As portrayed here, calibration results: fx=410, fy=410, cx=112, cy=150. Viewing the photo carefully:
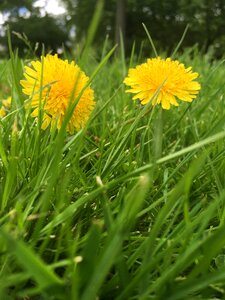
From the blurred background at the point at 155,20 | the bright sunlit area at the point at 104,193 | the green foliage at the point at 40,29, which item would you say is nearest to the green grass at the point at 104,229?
the bright sunlit area at the point at 104,193

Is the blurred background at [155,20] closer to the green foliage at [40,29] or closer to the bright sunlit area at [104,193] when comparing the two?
the green foliage at [40,29]

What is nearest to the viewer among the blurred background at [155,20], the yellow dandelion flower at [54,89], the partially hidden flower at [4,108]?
the yellow dandelion flower at [54,89]

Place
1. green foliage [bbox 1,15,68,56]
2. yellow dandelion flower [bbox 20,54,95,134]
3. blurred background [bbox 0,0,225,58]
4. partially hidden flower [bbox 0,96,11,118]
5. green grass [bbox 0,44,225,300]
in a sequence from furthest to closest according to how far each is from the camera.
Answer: green foliage [bbox 1,15,68,56] < blurred background [bbox 0,0,225,58] < partially hidden flower [bbox 0,96,11,118] < yellow dandelion flower [bbox 20,54,95,134] < green grass [bbox 0,44,225,300]

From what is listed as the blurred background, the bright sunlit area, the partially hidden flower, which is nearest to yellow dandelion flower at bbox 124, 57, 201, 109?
the bright sunlit area

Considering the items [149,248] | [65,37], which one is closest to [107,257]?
[149,248]

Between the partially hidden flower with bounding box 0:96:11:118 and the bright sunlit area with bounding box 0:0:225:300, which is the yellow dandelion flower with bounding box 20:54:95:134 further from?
the partially hidden flower with bounding box 0:96:11:118

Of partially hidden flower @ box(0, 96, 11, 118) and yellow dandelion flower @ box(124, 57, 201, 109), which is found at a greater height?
yellow dandelion flower @ box(124, 57, 201, 109)

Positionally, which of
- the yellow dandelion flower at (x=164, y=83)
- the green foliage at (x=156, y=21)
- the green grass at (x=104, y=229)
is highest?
the yellow dandelion flower at (x=164, y=83)

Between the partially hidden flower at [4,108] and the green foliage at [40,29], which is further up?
the partially hidden flower at [4,108]

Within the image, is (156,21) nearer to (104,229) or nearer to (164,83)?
(164,83)

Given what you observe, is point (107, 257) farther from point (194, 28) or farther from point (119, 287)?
point (194, 28)

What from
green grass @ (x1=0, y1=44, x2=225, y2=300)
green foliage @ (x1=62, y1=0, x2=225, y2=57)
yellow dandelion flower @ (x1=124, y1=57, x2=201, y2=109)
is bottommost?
green foliage @ (x1=62, y1=0, x2=225, y2=57)
